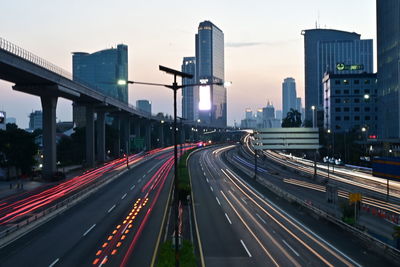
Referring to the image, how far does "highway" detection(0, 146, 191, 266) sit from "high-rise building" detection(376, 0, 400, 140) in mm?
88286

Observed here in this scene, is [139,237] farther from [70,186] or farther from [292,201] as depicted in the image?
[70,186]

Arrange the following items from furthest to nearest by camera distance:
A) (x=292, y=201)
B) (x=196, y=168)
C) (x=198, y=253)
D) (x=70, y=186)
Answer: (x=196, y=168) → (x=70, y=186) → (x=292, y=201) → (x=198, y=253)

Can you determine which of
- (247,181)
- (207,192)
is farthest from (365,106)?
(207,192)

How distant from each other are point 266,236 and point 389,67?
339 ft

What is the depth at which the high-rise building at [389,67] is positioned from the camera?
10981cm

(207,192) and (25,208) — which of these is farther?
(207,192)

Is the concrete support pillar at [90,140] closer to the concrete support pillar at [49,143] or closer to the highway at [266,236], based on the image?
the concrete support pillar at [49,143]

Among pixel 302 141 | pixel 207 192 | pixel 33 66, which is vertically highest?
pixel 33 66

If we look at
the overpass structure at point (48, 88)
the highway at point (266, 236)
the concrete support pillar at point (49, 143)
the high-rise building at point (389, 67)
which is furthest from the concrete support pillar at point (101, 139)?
the high-rise building at point (389, 67)

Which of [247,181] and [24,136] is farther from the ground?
[24,136]

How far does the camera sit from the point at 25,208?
46.1 m

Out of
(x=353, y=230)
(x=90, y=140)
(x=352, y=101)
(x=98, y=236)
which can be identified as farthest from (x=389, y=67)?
(x=98, y=236)

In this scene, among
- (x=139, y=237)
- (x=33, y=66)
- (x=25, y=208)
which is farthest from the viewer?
(x=33, y=66)

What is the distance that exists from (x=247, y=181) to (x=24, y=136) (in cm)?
4760
